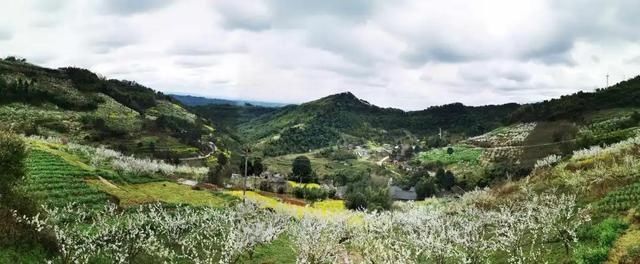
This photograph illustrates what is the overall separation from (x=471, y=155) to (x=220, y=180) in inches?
4296

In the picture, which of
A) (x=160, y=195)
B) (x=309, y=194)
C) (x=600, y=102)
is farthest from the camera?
(x=600, y=102)

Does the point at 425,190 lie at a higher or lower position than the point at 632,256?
lower

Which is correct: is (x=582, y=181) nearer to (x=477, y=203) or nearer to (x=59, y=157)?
(x=477, y=203)

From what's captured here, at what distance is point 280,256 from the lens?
140 feet

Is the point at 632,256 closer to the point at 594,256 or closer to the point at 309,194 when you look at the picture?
the point at 594,256

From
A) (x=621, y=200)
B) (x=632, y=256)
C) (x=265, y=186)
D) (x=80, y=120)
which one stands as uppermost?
(x=80, y=120)

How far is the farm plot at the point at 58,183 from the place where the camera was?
43.8m

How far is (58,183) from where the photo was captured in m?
49.0

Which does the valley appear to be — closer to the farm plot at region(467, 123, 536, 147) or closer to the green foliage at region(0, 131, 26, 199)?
the green foliage at region(0, 131, 26, 199)

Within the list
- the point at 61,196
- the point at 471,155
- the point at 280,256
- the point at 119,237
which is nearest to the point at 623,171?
the point at 280,256

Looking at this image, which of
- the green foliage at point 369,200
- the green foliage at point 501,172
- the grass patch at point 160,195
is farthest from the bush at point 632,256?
the green foliage at point 501,172

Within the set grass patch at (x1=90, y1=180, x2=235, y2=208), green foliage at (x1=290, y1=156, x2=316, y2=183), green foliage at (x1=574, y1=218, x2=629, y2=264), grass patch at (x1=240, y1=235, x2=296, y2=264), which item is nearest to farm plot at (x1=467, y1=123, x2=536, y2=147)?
green foliage at (x1=290, y1=156, x2=316, y2=183)

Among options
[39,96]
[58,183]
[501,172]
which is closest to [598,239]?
[58,183]

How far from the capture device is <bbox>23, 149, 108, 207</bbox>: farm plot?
4381 cm
